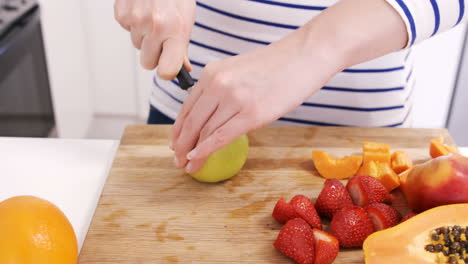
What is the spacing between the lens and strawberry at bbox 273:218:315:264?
81 centimetres

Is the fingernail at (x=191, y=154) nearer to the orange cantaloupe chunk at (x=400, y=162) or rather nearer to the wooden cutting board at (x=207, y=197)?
the wooden cutting board at (x=207, y=197)

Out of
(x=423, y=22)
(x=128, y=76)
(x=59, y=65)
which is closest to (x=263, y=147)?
(x=423, y=22)

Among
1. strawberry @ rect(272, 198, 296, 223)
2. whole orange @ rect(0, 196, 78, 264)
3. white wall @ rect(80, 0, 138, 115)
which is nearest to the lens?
whole orange @ rect(0, 196, 78, 264)

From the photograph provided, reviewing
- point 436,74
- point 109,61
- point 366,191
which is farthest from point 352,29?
point 109,61

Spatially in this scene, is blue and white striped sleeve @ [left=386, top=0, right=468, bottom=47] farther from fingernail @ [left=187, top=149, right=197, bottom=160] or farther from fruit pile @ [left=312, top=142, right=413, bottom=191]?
fingernail @ [left=187, top=149, right=197, bottom=160]

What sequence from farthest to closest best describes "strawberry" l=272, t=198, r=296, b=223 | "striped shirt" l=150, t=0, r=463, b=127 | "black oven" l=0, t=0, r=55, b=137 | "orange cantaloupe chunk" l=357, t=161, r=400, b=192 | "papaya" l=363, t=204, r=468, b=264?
"black oven" l=0, t=0, r=55, b=137
"striped shirt" l=150, t=0, r=463, b=127
"orange cantaloupe chunk" l=357, t=161, r=400, b=192
"strawberry" l=272, t=198, r=296, b=223
"papaya" l=363, t=204, r=468, b=264

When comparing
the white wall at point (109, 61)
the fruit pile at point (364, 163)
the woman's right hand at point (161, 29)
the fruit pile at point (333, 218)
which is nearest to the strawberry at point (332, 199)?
the fruit pile at point (333, 218)

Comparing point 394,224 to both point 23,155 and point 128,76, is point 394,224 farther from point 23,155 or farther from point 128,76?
point 128,76

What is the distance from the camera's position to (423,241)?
80cm

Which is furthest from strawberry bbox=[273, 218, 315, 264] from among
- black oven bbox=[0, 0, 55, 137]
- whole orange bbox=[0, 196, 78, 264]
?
black oven bbox=[0, 0, 55, 137]

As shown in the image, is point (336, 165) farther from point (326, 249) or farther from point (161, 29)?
point (161, 29)

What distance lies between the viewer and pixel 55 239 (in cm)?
72

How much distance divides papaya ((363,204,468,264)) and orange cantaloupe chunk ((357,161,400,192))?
16 cm

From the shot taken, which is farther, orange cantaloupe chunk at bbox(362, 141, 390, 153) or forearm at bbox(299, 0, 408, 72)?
orange cantaloupe chunk at bbox(362, 141, 390, 153)
